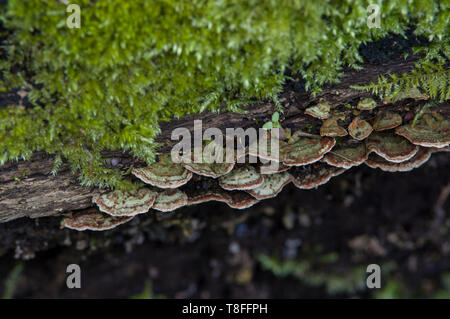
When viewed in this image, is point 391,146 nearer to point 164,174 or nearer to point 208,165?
point 208,165

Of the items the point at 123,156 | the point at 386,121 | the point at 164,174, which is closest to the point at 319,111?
the point at 386,121

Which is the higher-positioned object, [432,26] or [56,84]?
[432,26]

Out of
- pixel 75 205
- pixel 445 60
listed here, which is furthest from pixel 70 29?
pixel 445 60

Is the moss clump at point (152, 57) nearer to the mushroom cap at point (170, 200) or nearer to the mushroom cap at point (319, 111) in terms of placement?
the mushroom cap at point (319, 111)

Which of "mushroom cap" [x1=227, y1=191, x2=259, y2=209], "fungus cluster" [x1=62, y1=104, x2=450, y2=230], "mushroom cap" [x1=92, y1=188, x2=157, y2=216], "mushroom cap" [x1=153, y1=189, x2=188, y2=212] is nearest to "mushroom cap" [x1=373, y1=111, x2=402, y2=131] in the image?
"fungus cluster" [x1=62, y1=104, x2=450, y2=230]
